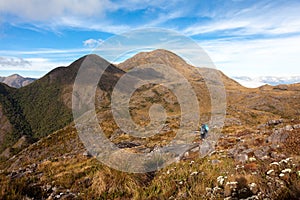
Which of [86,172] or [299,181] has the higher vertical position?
[299,181]

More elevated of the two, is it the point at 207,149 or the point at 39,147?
the point at 207,149

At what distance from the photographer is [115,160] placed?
13.8 meters

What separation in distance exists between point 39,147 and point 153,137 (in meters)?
27.7

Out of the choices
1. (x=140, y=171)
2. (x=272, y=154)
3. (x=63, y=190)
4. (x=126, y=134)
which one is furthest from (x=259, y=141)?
(x=126, y=134)

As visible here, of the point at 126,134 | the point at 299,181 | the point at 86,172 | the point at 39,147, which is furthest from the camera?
the point at 39,147

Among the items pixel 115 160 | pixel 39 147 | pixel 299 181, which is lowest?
pixel 39 147

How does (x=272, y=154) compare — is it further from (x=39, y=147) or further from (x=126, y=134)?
(x=39, y=147)

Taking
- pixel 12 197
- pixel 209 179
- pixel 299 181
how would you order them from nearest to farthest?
pixel 299 181, pixel 12 197, pixel 209 179

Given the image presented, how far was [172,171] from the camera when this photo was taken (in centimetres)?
1236

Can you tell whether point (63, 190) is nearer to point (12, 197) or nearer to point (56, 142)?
point (12, 197)

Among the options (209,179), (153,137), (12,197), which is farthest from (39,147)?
(209,179)

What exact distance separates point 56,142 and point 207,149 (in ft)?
113

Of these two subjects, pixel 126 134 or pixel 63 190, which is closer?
pixel 63 190

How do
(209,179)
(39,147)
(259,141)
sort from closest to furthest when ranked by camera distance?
(209,179) < (259,141) < (39,147)
